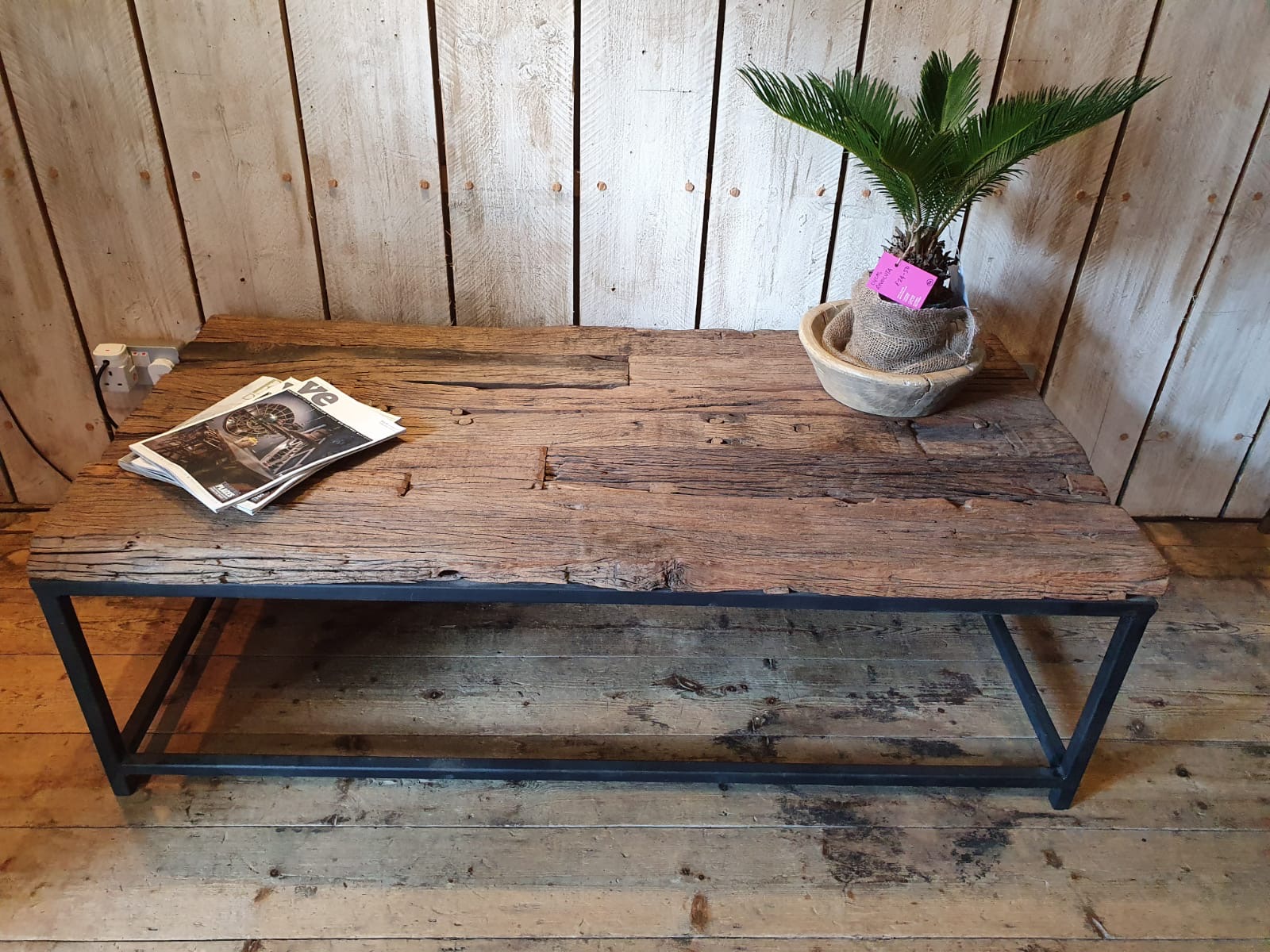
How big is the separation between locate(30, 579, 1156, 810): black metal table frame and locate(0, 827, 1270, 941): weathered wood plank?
8 cm

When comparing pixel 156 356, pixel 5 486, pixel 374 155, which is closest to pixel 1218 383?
pixel 374 155

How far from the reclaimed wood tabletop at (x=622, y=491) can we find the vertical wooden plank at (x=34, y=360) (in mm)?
A: 336

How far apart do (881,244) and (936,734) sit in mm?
831

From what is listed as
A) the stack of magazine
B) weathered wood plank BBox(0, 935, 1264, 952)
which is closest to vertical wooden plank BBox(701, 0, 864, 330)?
the stack of magazine

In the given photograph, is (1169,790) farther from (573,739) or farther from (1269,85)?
(1269,85)

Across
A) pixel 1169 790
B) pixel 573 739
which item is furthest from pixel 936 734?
pixel 573 739

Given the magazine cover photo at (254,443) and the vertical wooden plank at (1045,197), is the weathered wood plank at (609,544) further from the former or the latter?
the vertical wooden plank at (1045,197)

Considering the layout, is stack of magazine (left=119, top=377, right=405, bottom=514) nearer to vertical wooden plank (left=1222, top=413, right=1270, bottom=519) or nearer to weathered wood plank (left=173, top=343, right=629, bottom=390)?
weathered wood plank (left=173, top=343, right=629, bottom=390)

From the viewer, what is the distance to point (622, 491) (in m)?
1.23

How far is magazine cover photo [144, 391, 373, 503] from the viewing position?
1200 mm

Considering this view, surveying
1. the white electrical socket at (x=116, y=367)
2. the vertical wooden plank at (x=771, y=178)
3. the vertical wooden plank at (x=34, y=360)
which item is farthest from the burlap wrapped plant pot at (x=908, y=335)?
the vertical wooden plank at (x=34, y=360)

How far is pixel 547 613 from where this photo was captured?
1.69 m

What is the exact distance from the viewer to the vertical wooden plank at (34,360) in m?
1.53

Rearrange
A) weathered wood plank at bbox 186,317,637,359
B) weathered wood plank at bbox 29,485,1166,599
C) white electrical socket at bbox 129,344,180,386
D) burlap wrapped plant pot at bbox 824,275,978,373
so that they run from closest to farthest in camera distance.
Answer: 1. weathered wood plank at bbox 29,485,1166,599
2. burlap wrapped plant pot at bbox 824,275,978,373
3. weathered wood plank at bbox 186,317,637,359
4. white electrical socket at bbox 129,344,180,386
